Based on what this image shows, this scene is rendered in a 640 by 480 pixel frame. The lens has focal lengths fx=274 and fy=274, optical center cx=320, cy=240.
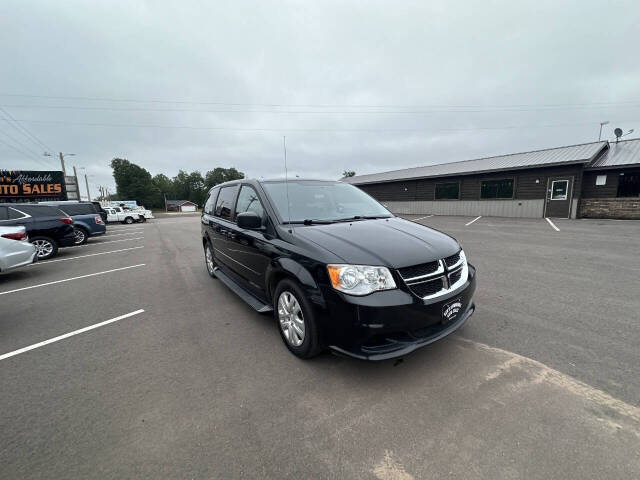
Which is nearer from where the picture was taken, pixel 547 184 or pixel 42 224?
pixel 42 224

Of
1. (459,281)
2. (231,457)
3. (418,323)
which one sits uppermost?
(459,281)

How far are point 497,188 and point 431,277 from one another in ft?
64.0

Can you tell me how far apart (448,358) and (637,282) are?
455cm

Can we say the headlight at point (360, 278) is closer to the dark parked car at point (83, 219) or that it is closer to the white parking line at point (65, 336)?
the white parking line at point (65, 336)

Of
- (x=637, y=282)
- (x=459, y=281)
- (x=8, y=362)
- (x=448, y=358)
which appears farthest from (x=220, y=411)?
(x=637, y=282)

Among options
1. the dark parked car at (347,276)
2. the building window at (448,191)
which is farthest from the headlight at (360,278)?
the building window at (448,191)

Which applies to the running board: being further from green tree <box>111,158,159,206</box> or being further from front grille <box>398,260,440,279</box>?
green tree <box>111,158,159,206</box>

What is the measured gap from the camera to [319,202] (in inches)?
137

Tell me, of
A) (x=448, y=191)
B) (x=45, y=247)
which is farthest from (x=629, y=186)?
(x=45, y=247)

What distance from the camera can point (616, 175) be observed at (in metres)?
14.7

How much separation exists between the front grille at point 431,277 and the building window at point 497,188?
61.9 feet

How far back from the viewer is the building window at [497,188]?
17.6 metres

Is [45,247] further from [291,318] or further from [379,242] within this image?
[379,242]

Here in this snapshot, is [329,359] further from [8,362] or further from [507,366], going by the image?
[8,362]
